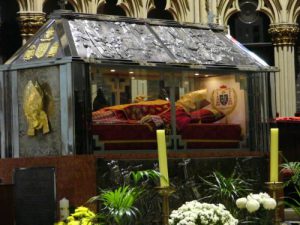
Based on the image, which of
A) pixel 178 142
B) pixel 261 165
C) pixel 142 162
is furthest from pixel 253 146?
pixel 142 162

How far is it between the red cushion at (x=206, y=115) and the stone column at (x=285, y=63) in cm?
909

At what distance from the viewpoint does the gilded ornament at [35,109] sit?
6.73m

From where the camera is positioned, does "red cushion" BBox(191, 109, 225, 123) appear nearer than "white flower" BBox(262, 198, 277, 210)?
No

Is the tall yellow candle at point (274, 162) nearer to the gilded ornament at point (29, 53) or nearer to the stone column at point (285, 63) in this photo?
the gilded ornament at point (29, 53)

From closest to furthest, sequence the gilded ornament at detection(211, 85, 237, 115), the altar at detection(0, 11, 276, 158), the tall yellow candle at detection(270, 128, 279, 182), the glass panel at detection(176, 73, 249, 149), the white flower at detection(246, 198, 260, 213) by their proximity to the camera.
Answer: the white flower at detection(246, 198, 260, 213), the tall yellow candle at detection(270, 128, 279, 182), the altar at detection(0, 11, 276, 158), the glass panel at detection(176, 73, 249, 149), the gilded ornament at detection(211, 85, 237, 115)

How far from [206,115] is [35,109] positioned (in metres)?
1.49

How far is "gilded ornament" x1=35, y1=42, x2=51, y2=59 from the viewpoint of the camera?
6.83 metres

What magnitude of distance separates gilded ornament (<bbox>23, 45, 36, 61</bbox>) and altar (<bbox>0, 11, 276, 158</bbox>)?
1 centimetres

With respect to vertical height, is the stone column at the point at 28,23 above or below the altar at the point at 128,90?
A: above

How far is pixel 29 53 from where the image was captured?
22.9 feet

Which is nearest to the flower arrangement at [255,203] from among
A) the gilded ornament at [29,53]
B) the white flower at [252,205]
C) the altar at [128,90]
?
the white flower at [252,205]

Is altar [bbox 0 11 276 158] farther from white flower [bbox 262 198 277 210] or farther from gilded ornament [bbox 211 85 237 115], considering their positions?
white flower [bbox 262 198 277 210]

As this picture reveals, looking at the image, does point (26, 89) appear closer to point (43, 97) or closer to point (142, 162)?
point (43, 97)

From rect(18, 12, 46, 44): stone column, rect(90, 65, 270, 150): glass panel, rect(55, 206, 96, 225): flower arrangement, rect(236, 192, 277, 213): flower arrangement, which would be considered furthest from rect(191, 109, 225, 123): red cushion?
rect(18, 12, 46, 44): stone column
